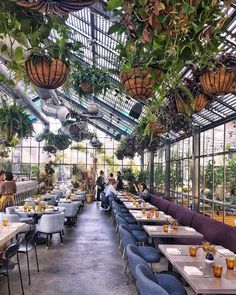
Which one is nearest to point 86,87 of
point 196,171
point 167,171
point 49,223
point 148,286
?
point 49,223

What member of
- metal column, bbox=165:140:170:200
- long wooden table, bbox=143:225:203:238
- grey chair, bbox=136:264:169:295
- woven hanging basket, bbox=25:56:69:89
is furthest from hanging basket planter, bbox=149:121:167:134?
metal column, bbox=165:140:170:200

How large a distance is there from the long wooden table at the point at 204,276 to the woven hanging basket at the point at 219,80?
166 cm

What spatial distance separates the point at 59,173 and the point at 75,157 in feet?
4.62

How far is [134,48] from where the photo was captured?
6.45 feet

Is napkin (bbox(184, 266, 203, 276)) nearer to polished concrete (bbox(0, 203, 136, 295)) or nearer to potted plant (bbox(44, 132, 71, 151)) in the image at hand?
polished concrete (bbox(0, 203, 136, 295))

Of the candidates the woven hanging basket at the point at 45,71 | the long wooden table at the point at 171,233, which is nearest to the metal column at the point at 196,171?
the long wooden table at the point at 171,233

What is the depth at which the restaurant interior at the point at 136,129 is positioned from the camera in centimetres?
182

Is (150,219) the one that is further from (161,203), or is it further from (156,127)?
(161,203)

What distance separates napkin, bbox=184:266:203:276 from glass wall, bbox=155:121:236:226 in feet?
9.98

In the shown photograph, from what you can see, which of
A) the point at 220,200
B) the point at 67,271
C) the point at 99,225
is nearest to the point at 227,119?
the point at 220,200

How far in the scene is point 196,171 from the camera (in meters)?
9.34

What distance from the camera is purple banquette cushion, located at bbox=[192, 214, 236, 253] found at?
523 cm

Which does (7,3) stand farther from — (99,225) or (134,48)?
(99,225)

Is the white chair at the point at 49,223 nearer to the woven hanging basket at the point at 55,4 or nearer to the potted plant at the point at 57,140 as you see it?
the woven hanging basket at the point at 55,4
